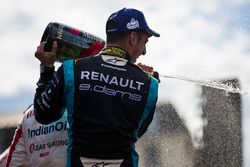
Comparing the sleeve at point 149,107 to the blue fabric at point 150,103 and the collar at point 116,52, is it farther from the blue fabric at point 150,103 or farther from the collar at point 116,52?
the collar at point 116,52

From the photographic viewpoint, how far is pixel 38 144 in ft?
17.4

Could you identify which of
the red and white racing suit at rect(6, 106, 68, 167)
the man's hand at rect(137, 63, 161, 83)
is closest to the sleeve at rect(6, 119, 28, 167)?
the red and white racing suit at rect(6, 106, 68, 167)

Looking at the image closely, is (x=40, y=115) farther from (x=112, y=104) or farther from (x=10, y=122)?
(x=10, y=122)

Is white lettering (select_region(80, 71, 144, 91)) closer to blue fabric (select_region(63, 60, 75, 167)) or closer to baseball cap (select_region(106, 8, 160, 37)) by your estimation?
blue fabric (select_region(63, 60, 75, 167))

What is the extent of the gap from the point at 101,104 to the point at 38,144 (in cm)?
116

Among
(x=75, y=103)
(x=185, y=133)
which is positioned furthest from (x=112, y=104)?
(x=185, y=133)

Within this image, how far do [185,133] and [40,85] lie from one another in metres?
21.7

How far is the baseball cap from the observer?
4.53 metres

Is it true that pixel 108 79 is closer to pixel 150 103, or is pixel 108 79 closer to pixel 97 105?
pixel 97 105

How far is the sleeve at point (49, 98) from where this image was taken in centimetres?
429

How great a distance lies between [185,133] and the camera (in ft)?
85.0

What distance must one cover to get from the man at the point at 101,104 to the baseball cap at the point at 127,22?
0.43 ft

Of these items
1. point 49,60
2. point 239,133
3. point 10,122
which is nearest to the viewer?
point 49,60

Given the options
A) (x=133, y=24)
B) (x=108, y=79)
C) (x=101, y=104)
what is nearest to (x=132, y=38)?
(x=133, y=24)
